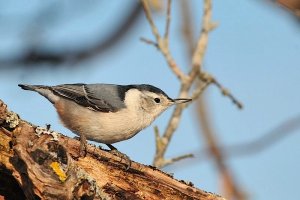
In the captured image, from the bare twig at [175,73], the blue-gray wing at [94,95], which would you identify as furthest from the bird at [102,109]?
the bare twig at [175,73]

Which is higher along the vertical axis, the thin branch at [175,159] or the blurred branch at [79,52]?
the blurred branch at [79,52]

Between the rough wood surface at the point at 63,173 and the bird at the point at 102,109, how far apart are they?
0.47 m

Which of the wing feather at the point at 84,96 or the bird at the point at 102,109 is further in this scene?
the wing feather at the point at 84,96

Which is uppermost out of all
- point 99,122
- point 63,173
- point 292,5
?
point 292,5

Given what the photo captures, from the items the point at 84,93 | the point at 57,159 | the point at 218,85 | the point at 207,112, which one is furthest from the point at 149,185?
the point at 207,112

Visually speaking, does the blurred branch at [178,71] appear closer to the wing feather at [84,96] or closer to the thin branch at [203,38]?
the thin branch at [203,38]

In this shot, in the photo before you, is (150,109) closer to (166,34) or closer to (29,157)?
(166,34)

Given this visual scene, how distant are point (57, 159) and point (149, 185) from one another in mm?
516

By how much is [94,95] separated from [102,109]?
0.10 metres

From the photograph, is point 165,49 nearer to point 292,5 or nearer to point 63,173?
point 292,5

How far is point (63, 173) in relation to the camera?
2.49 meters

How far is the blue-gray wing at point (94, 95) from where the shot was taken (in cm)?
344

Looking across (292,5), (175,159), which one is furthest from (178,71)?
(292,5)

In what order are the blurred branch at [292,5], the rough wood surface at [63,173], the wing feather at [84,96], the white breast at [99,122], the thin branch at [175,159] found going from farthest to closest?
1. the thin branch at [175,159]
2. the wing feather at [84,96]
3. the white breast at [99,122]
4. the blurred branch at [292,5]
5. the rough wood surface at [63,173]
